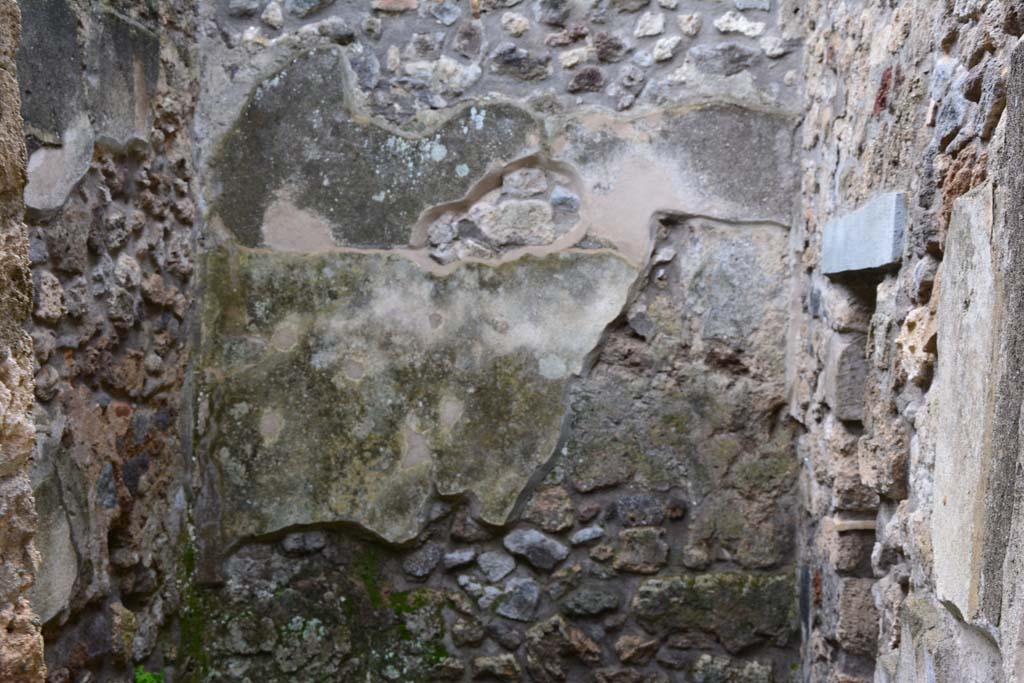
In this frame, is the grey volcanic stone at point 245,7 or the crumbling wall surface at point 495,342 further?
the grey volcanic stone at point 245,7

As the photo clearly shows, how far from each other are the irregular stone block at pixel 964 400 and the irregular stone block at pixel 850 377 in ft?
2.54

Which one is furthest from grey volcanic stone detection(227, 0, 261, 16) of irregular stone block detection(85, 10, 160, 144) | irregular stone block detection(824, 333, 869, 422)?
irregular stone block detection(824, 333, 869, 422)

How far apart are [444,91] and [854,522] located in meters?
1.77

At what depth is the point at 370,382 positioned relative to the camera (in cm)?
302

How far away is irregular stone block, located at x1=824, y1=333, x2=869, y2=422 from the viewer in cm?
231

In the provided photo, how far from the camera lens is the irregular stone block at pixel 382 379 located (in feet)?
9.77

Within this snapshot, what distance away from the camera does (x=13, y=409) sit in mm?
1076

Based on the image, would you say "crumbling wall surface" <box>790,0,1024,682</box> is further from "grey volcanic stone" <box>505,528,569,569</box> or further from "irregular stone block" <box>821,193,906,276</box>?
"grey volcanic stone" <box>505,528,569,569</box>

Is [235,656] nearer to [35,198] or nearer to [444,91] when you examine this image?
[35,198]

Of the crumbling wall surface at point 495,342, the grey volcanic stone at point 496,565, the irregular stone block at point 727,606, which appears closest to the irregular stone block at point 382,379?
the crumbling wall surface at point 495,342

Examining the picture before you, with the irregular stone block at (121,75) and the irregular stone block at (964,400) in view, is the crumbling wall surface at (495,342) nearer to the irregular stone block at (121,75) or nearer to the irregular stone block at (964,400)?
the irregular stone block at (121,75)

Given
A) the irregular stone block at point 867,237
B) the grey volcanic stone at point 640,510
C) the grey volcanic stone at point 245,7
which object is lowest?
the grey volcanic stone at point 640,510

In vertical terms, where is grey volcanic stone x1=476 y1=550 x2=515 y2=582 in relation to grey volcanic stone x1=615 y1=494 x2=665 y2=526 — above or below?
below

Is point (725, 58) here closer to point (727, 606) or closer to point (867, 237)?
point (867, 237)
